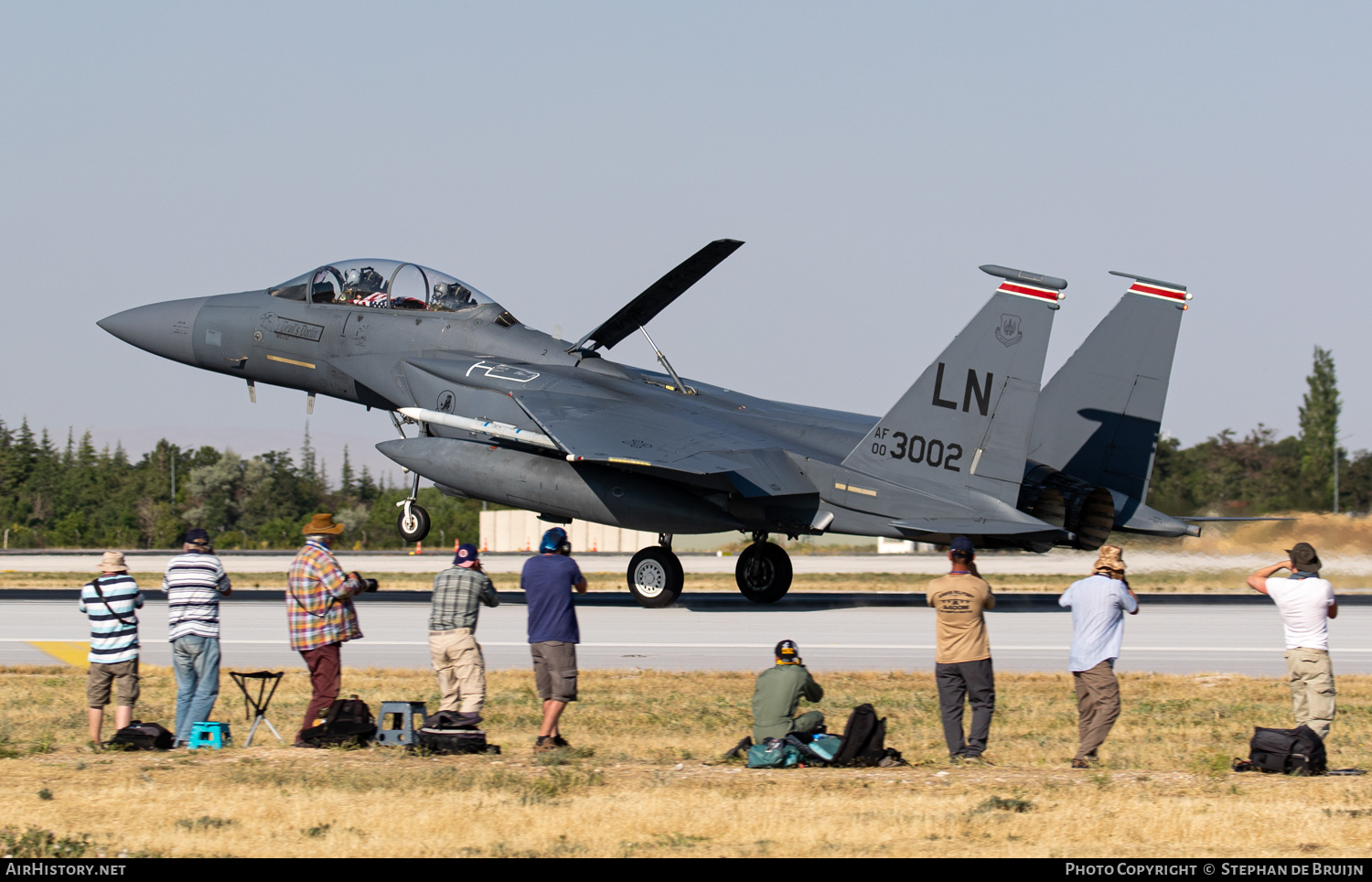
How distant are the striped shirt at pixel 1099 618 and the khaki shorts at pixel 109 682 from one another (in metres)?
6.90

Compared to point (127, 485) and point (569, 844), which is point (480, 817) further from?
point (127, 485)

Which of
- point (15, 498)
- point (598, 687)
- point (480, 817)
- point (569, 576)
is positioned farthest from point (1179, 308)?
point (15, 498)

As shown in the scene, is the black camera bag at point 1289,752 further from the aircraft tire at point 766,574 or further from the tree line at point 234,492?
the tree line at point 234,492

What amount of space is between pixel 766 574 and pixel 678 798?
14.4 m

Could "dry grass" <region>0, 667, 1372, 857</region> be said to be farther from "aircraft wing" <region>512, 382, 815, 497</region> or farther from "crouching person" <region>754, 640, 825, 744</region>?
"aircraft wing" <region>512, 382, 815, 497</region>

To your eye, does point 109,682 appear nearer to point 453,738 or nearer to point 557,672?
point 453,738

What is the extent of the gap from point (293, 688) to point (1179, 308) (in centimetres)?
1486

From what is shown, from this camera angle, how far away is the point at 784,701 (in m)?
9.28

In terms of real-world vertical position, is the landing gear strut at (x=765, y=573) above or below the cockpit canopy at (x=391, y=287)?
below

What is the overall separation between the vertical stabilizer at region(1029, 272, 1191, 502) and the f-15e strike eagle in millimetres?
29

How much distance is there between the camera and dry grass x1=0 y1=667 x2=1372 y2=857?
23.7 ft

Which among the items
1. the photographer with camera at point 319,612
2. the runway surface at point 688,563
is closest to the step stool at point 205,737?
the photographer with camera at point 319,612

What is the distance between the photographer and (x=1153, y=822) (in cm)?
755

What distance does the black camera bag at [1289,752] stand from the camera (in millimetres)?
8906
